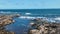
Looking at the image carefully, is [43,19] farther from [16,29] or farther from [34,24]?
[16,29]

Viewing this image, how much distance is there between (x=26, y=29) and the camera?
9945mm

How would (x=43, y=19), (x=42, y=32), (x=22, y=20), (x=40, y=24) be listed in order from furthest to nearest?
(x=22, y=20)
(x=43, y=19)
(x=40, y=24)
(x=42, y=32)

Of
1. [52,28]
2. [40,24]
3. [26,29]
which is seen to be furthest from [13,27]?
[52,28]

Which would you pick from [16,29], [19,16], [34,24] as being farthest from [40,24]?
[19,16]

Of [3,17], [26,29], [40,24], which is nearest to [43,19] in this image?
[40,24]

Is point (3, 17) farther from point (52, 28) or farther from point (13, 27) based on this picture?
point (52, 28)

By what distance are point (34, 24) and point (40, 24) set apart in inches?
16.7

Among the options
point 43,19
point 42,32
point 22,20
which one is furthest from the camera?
point 22,20

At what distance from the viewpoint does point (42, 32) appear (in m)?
9.44

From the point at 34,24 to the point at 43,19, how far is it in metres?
0.92

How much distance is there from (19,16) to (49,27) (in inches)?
121

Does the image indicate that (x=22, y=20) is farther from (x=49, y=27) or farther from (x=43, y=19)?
(x=49, y=27)

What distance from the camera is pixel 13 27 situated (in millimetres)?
10547

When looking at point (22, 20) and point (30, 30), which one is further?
point (22, 20)
